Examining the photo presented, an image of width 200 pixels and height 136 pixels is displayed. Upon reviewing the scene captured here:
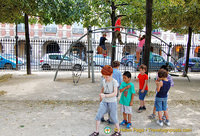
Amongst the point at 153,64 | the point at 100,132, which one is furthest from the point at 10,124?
the point at 153,64

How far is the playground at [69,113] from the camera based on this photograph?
157 inches

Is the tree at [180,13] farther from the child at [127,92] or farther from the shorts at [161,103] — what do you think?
the child at [127,92]

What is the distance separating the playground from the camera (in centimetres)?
399

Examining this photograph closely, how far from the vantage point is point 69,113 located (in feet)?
16.5

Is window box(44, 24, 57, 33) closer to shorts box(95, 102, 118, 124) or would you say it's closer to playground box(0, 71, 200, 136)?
playground box(0, 71, 200, 136)

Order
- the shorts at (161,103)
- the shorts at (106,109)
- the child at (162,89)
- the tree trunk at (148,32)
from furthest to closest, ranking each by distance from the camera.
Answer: the tree trunk at (148,32), the shorts at (161,103), the child at (162,89), the shorts at (106,109)

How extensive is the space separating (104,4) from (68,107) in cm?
745

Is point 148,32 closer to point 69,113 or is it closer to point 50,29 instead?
point 69,113

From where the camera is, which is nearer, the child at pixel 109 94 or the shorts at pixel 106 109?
the child at pixel 109 94

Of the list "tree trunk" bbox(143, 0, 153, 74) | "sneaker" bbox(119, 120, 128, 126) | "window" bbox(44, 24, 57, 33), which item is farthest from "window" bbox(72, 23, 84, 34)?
"sneaker" bbox(119, 120, 128, 126)

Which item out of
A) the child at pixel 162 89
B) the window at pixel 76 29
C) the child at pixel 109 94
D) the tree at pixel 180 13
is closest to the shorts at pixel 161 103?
the child at pixel 162 89

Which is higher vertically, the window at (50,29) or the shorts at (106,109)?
the window at (50,29)

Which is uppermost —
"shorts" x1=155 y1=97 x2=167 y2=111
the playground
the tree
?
the tree

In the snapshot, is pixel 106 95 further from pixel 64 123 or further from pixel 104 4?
pixel 104 4
